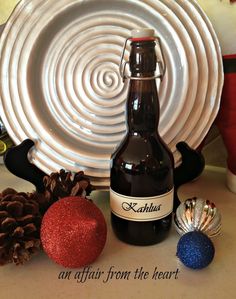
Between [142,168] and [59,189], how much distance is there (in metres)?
0.12

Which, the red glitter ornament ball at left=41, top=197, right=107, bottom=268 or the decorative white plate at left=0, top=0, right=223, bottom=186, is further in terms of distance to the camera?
the decorative white plate at left=0, top=0, right=223, bottom=186

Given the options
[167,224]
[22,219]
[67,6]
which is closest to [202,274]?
[167,224]

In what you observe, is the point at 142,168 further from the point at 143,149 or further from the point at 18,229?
the point at 18,229

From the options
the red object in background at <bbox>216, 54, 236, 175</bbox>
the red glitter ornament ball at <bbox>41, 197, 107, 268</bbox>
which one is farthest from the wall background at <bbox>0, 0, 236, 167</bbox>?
the red glitter ornament ball at <bbox>41, 197, 107, 268</bbox>

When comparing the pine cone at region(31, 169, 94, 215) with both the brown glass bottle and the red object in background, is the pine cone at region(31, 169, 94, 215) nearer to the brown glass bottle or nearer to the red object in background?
the brown glass bottle

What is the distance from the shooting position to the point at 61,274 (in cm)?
41

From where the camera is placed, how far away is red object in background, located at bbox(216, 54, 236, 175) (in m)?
0.54

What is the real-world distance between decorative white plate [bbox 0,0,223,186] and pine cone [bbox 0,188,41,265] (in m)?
0.11

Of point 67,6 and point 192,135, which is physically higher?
point 67,6

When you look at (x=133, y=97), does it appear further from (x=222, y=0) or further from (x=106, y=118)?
(x=222, y=0)

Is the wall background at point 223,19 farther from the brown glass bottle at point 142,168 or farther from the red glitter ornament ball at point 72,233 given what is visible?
the red glitter ornament ball at point 72,233

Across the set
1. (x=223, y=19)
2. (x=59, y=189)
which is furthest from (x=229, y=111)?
(x=59, y=189)

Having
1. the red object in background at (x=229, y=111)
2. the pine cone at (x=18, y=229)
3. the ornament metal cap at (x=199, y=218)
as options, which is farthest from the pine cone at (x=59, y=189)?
the red object in background at (x=229, y=111)

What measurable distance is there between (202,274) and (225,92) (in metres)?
0.27
